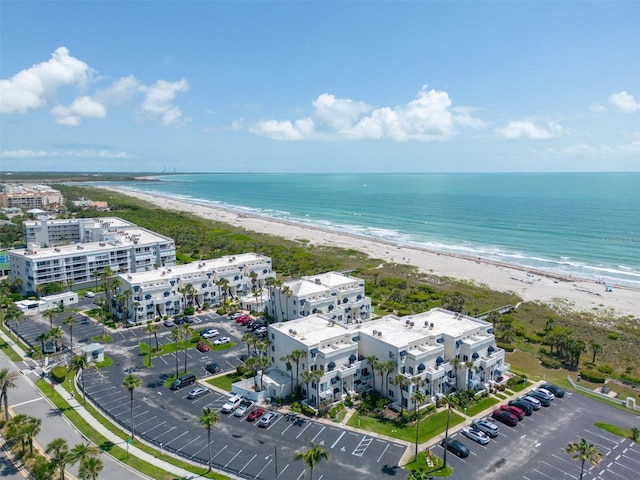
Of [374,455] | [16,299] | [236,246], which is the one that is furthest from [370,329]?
[236,246]

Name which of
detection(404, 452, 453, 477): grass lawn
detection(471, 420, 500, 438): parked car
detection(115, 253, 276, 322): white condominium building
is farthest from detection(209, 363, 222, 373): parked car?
detection(471, 420, 500, 438): parked car

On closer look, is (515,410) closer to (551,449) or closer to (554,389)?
(551,449)

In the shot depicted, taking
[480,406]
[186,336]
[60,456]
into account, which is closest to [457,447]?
[480,406]

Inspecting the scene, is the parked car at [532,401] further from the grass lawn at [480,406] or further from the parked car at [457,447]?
the parked car at [457,447]

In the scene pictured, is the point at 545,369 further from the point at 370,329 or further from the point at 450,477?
the point at 450,477

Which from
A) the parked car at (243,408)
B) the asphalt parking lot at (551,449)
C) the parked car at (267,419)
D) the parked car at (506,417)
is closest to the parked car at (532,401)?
the asphalt parking lot at (551,449)

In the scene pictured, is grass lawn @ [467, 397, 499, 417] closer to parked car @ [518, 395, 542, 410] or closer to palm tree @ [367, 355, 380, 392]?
parked car @ [518, 395, 542, 410]
